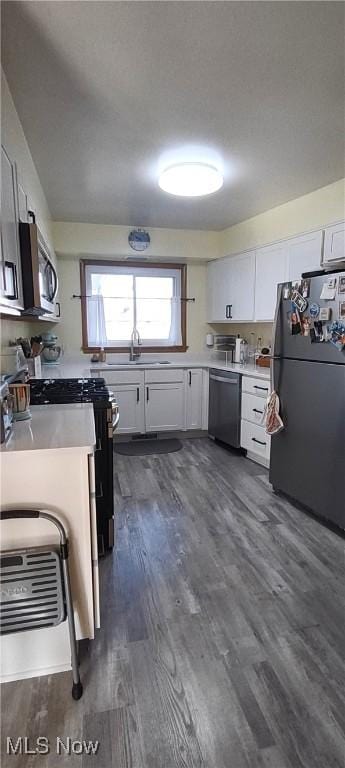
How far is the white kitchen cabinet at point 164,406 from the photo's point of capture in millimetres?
4234

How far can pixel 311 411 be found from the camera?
2.53 meters

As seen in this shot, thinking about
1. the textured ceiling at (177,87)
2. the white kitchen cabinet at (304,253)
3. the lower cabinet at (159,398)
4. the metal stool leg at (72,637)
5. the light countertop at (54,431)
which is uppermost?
the textured ceiling at (177,87)

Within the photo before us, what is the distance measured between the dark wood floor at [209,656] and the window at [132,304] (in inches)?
98.3

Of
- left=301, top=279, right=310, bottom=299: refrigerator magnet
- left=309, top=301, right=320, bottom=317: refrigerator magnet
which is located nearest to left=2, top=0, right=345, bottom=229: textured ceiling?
left=301, top=279, right=310, bottom=299: refrigerator magnet

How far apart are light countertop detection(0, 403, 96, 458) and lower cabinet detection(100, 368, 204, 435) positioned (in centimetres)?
209

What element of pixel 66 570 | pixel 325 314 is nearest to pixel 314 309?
pixel 325 314

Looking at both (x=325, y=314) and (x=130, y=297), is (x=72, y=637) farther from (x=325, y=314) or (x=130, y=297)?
(x=130, y=297)

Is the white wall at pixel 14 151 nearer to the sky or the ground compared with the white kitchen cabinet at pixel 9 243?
nearer to the sky

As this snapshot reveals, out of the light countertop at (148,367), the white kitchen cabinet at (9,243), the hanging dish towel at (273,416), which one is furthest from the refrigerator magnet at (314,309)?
the white kitchen cabinet at (9,243)

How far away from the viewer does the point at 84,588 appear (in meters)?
1.46

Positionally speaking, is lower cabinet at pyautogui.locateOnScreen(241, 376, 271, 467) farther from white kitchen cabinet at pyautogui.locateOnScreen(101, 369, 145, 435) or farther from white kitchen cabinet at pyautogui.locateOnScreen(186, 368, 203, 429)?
white kitchen cabinet at pyautogui.locateOnScreen(101, 369, 145, 435)

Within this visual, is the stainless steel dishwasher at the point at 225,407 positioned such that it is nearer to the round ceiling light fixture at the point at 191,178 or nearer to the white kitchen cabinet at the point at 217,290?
the white kitchen cabinet at the point at 217,290

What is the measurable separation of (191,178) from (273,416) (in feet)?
5.62

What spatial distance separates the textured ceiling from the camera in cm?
136
